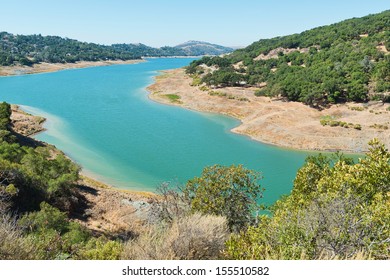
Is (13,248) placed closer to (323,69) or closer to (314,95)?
(314,95)

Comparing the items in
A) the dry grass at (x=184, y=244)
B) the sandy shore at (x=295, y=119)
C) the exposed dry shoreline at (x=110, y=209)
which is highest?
the dry grass at (x=184, y=244)

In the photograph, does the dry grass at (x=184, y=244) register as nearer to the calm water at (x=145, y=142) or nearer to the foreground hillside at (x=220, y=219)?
the foreground hillside at (x=220, y=219)

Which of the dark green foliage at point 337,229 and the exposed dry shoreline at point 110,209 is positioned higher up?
the dark green foliage at point 337,229

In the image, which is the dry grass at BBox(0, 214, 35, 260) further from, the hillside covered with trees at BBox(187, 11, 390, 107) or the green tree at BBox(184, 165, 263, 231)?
the hillside covered with trees at BBox(187, 11, 390, 107)

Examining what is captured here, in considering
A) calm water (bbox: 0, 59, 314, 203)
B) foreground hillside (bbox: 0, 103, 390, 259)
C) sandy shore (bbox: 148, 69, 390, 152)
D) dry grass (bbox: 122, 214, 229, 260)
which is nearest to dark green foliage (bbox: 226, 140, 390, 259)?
foreground hillside (bbox: 0, 103, 390, 259)

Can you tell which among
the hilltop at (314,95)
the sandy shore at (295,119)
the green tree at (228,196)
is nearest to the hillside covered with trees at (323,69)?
the hilltop at (314,95)
